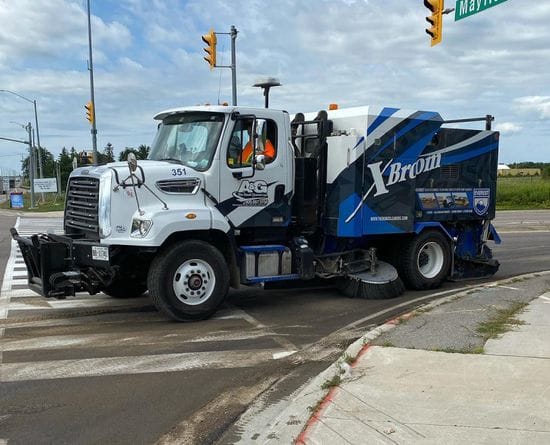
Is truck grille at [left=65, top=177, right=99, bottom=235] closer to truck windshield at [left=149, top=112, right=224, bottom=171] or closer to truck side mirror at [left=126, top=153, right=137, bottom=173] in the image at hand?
truck side mirror at [left=126, top=153, right=137, bottom=173]

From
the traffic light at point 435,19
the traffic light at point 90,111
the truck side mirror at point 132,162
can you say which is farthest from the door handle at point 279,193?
the traffic light at point 90,111

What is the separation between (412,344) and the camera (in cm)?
630

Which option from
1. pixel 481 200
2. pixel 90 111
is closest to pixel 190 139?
pixel 481 200

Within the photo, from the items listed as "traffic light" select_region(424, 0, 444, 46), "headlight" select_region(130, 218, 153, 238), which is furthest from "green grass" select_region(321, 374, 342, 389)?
"traffic light" select_region(424, 0, 444, 46)

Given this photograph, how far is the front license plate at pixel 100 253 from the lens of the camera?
7.59 metres

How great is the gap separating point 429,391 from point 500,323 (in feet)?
8.85

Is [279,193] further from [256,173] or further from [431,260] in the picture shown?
[431,260]

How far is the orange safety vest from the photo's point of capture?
8500 mm

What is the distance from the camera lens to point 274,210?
9.00 metres

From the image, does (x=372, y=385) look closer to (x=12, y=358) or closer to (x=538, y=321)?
(x=538, y=321)

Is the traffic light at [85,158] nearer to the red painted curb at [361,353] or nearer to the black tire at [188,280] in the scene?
the black tire at [188,280]

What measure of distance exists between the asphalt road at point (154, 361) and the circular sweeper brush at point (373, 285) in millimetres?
203

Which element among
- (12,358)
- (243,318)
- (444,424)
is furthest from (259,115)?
(444,424)

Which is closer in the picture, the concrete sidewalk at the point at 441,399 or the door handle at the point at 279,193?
the concrete sidewalk at the point at 441,399
